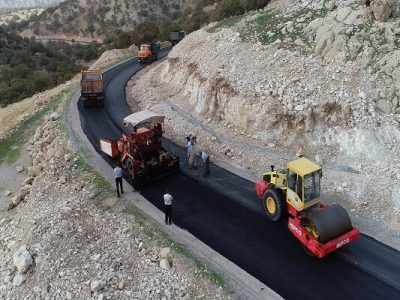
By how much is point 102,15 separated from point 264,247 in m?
96.3

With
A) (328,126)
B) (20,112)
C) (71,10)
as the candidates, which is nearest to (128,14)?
(71,10)

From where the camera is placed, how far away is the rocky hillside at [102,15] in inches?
3718

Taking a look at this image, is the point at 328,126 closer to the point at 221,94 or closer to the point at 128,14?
the point at 221,94

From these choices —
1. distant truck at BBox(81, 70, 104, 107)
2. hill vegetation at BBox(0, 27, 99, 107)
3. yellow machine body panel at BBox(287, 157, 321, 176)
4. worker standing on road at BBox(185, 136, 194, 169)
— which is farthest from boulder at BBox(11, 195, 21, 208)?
hill vegetation at BBox(0, 27, 99, 107)

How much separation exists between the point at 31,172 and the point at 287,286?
1568 cm

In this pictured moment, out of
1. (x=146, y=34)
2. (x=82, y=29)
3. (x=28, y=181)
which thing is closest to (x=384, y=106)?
(x=28, y=181)

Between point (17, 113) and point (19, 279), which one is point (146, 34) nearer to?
→ point (17, 113)

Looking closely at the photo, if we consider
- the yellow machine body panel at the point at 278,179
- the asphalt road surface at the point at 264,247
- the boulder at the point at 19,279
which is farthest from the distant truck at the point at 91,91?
the yellow machine body panel at the point at 278,179

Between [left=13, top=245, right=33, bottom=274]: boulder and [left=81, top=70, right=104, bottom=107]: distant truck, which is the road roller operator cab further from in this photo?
[left=81, top=70, right=104, bottom=107]: distant truck

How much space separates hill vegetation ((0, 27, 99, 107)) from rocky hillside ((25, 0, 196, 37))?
13.9 metres

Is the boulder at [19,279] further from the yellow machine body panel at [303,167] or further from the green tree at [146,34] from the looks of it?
the green tree at [146,34]

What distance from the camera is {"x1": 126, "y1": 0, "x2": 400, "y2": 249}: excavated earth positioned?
691 inches

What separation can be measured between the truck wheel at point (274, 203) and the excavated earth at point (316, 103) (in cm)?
312

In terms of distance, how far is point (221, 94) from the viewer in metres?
23.7
